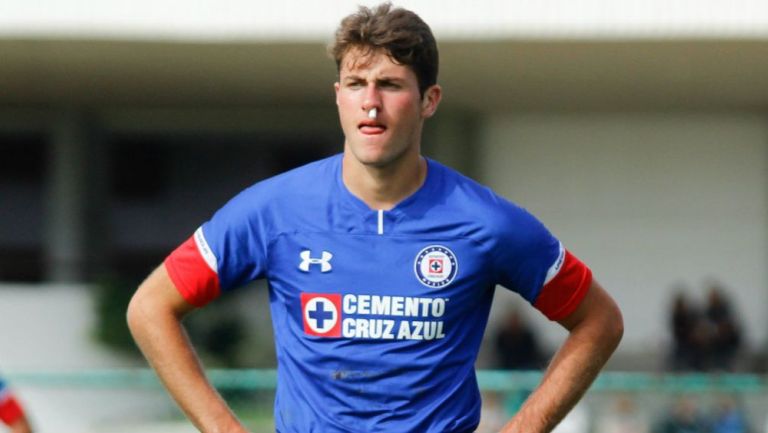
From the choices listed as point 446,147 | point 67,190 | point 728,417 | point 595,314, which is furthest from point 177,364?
point 67,190

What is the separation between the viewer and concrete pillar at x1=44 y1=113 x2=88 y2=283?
784 inches

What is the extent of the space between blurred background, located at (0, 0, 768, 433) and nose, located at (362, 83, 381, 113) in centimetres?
1135

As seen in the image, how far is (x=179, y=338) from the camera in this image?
13.7 ft

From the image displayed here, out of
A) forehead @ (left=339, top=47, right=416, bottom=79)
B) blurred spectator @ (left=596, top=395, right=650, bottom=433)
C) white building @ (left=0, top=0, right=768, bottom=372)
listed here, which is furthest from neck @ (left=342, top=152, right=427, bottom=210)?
white building @ (left=0, top=0, right=768, bottom=372)

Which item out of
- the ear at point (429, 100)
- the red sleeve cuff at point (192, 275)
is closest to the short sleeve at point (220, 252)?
the red sleeve cuff at point (192, 275)

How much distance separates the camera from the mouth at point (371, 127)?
4047 millimetres

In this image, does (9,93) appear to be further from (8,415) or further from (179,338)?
(179,338)

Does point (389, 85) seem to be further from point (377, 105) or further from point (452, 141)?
point (452, 141)

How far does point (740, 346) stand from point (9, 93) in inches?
353

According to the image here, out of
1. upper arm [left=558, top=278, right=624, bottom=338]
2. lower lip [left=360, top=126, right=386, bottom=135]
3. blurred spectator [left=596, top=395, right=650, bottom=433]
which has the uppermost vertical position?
lower lip [left=360, top=126, right=386, bottom=135]

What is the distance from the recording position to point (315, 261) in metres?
4.21

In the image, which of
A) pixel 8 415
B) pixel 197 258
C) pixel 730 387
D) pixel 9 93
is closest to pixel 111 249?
pixel 9 93

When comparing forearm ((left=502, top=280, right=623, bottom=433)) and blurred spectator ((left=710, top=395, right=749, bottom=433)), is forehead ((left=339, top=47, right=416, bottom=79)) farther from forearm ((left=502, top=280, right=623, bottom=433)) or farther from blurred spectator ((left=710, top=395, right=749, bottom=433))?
blurred spectator ((left=710, top=395, right=749, bottom=433))

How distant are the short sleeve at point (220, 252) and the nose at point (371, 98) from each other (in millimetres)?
405
